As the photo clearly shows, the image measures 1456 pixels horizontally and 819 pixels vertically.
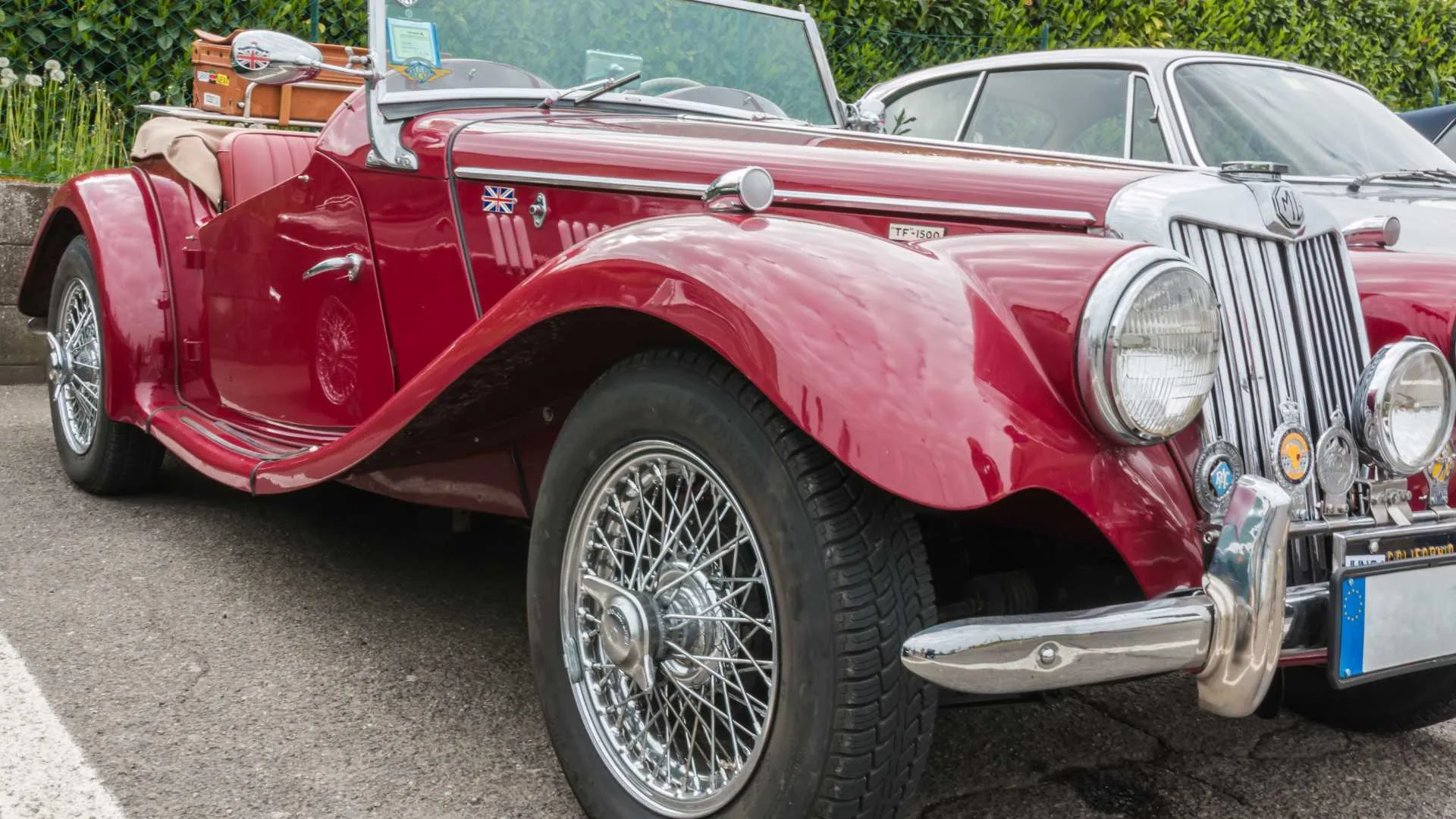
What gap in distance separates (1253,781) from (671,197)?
1.57 metres

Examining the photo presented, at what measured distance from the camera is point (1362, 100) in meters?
5.60

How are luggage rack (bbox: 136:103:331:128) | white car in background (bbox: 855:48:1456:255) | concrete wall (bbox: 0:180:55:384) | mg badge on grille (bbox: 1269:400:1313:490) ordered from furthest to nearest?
concrete wall (bbox: 0:180:55:384), white car in background (bbox: 855:48:1456:255), luggage rack (bbox: 136:103:331:128), mg badge on grille (bbox: 1269:400:1313:490)

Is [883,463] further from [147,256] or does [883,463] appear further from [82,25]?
[82,25]

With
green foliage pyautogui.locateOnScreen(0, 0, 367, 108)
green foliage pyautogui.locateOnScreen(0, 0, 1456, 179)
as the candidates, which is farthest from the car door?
green foliage pyautogui.locateOnScreen(0, 0, 367, 108)

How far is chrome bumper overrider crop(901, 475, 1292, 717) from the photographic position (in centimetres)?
162

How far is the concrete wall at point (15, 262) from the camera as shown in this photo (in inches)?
236

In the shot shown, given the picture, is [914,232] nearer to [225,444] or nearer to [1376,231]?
[1376,231]

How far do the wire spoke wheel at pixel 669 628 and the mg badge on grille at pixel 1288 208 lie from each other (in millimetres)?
1025

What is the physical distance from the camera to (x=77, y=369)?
422 centimetres

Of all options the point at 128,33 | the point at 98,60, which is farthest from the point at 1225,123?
the point at 98,60

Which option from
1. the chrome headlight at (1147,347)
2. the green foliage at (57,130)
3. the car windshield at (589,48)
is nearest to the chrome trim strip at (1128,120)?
the car windshield at (589,48)

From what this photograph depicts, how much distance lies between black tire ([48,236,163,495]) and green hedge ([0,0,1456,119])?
9.52ft

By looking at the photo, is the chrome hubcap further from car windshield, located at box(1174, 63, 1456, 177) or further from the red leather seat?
car windshield, located at box(1174, 63, 1456, 177)

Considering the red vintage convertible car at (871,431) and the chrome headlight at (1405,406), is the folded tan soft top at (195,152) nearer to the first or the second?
the red vintage convertible car at (871,431)
